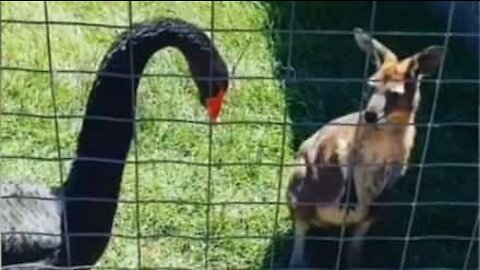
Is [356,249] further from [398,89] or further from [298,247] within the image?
[398,89]

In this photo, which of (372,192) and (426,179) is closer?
(372,192)

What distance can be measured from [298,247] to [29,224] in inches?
33.4

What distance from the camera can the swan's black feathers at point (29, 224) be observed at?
319cm

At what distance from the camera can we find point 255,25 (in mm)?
5059

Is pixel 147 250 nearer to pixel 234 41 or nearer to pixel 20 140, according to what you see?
pixel 20 140

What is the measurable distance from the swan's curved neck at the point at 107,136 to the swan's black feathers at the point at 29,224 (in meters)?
0.07

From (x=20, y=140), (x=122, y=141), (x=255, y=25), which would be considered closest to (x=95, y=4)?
(x=255, y=25)

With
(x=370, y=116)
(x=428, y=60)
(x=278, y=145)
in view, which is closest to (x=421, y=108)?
(x=278, y=145)

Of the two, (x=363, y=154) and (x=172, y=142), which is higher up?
(x=363, y=154)

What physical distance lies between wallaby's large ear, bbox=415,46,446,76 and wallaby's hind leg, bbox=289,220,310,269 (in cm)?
59

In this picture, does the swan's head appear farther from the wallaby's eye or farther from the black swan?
the wallaby's eye

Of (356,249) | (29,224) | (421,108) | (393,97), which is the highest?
(393,97)

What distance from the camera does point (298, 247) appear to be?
355 cm

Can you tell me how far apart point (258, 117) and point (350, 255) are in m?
0.83
